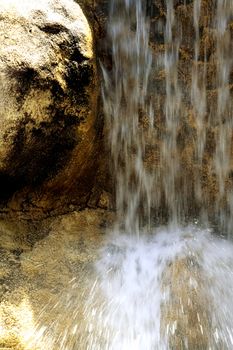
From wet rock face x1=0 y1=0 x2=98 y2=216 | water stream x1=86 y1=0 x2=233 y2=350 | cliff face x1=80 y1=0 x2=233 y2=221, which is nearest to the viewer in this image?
wet rock face x1=0 y1=0 x2=98 y2=216

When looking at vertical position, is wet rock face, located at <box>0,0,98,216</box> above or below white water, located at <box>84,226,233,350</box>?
above

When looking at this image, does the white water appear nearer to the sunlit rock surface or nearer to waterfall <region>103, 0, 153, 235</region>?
the sunlit rock surface

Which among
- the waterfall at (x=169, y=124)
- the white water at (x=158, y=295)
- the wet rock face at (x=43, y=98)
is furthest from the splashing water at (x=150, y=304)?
the wet rock face at (x=43, y=98)

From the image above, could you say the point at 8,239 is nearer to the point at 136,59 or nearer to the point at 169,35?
the point at 136,59

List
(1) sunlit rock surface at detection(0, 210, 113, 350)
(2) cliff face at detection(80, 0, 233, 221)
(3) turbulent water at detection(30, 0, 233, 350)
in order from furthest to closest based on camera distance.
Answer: (2) cliff face at detection(80, 0, 233, 221) → (3) turbulent water at detection(30, 0, 233, 350) → (1) sunlit rock surface at detection(0, 210, 113, 350)

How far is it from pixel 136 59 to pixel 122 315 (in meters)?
2.03

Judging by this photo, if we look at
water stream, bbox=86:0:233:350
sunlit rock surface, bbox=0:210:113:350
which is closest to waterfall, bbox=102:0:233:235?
water stream, bbox=86:0:233:350

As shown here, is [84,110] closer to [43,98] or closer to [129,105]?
[43,98]

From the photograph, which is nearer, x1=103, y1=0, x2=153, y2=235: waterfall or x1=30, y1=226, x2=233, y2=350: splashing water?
x1=30, y1=226, x2=233, y2=350: splashing water

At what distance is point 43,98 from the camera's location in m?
2.91

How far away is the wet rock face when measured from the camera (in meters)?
2.83

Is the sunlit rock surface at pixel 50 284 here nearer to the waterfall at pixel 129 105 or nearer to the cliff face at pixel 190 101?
the waterfall at pixel 129 105

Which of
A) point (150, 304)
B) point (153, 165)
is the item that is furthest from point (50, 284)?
point (153, 165)

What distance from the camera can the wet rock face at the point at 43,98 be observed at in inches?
111
